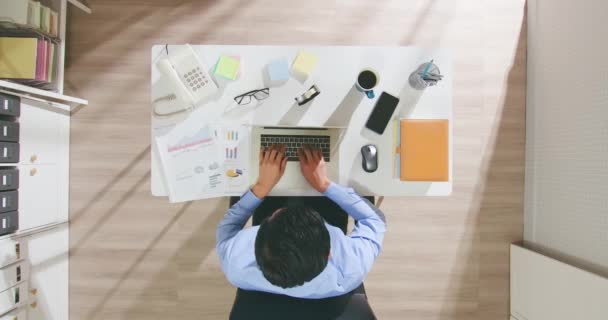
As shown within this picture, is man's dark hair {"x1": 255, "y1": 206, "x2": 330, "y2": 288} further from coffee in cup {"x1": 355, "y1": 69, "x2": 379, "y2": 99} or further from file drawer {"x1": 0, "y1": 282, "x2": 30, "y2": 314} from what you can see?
file drawer {"x1": 0, "y1": 282, "x2": 30, "y2": 314}

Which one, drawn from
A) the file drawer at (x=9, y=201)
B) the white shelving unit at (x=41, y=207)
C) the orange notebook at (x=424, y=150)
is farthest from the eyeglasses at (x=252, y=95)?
the file drawer at (x=9, y=201)

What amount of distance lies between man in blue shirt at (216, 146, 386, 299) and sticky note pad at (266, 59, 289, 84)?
0.88ft

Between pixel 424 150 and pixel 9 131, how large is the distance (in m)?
1.65

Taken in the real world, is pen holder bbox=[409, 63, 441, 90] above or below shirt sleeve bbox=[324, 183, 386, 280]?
above

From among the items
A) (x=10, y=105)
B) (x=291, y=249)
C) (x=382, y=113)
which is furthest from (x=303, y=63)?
(x=10, y=105)

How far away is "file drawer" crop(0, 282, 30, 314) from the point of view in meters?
1.56

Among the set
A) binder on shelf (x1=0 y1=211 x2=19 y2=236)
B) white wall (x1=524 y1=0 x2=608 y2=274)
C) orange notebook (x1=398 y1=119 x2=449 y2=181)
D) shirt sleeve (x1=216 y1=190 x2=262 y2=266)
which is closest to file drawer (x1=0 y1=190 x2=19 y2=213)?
binder on shelf (x1=0 y1=211 x2=19 y2=236)

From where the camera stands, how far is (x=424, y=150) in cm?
138

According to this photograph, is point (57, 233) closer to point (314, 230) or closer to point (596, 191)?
point (314, 230)

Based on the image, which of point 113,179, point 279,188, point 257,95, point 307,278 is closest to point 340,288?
point 307,278

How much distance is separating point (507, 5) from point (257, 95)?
155 cm

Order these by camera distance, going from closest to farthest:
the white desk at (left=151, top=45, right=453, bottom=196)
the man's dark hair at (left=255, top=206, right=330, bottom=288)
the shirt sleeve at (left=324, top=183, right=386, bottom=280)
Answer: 1. the man's dark hair at (left=255, top=206, right=330, bottom=288)
2. the shirt sleeve at (left=324, top=183, right=386, bottom=280)
3. the white desk at (left=151, top=45, right=453, bottom=196)

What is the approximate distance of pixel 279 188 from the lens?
140 centimetres

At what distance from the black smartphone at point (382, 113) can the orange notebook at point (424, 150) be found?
0.23 feet
